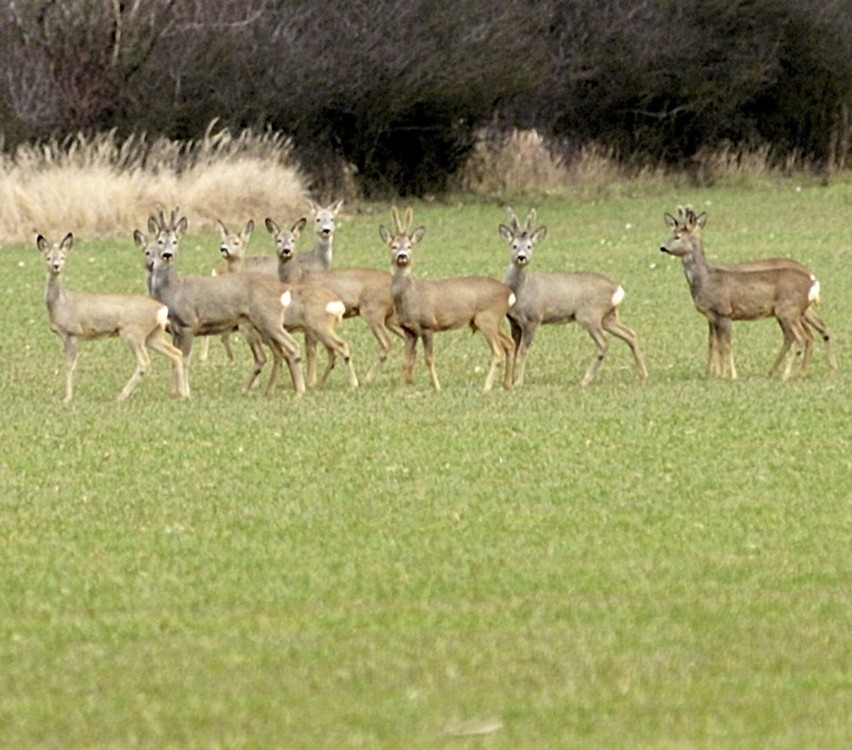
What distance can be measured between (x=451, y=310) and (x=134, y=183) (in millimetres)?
19154

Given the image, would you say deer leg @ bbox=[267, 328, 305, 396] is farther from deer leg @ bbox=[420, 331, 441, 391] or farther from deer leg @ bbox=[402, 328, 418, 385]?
deer leg @ bbox=[420, 331, 441, 391]

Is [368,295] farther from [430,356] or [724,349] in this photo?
[724,349]

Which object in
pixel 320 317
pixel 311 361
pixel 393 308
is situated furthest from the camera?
pixel 311 361

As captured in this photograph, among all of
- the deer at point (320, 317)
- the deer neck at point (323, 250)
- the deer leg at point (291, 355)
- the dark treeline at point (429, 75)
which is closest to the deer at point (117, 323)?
the deer leg at point (291, 355)

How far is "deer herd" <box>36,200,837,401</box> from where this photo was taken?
16.5 metres

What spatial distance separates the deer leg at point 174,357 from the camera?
1633 cm

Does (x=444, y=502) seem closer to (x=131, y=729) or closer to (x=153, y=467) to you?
(x=153, y=467)

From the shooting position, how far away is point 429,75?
44.9 m

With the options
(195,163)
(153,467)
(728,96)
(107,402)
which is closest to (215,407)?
(107,402)

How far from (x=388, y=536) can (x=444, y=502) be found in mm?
969

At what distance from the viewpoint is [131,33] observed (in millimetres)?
41344

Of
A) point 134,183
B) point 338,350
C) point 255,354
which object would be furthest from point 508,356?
point 134,183

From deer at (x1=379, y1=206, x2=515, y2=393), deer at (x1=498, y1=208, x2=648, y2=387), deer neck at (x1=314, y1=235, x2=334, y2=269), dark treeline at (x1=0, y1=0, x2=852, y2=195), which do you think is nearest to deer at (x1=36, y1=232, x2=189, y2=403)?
deer at (x1=379, y1=206, x2=515, y2=393)

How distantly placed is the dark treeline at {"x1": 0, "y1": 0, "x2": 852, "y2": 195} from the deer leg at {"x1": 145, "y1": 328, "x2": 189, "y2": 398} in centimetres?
2338
